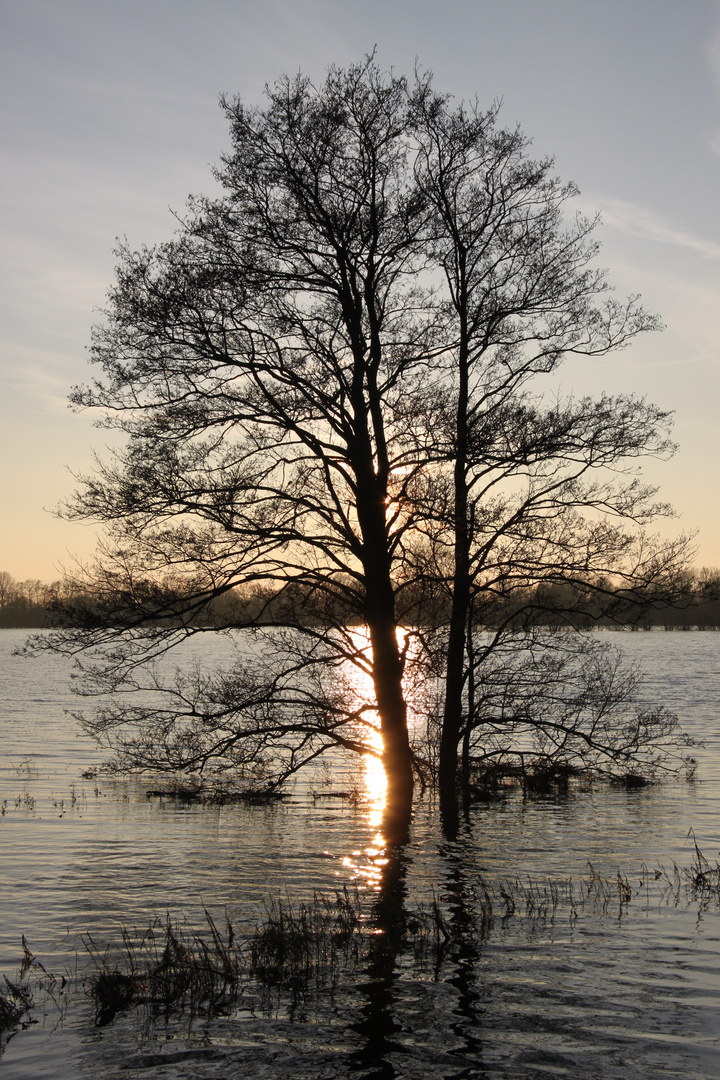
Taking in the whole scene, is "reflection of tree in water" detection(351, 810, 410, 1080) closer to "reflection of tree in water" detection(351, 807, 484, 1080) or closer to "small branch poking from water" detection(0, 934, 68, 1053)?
"reflection of tree in water" detection(351, 807, 484, 1080)

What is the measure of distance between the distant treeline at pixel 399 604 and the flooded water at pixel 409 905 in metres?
4.01

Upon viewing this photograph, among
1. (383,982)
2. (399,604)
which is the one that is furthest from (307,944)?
(399,604)

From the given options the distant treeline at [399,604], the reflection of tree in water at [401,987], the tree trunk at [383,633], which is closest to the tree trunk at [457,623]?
the distant treeline at [399,604]

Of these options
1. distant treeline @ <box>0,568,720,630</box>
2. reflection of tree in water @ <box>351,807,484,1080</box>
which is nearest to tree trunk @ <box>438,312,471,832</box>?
distant treeline @ <box>0,568,720,630</box>

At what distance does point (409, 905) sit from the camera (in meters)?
11.5

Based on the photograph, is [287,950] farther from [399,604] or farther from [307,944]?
[399,604]

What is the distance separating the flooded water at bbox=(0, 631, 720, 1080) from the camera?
696cm

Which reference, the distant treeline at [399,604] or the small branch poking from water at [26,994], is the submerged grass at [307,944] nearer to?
the small branch poking from water at [26,994]

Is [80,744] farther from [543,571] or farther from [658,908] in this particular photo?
[658,908]

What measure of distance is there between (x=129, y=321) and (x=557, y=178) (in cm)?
903

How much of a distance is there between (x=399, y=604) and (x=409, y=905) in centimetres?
871

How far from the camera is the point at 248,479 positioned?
15984 millimetres

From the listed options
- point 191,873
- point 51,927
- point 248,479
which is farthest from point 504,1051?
point 248,479

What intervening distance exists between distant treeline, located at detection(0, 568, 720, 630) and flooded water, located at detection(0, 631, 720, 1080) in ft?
13.1
